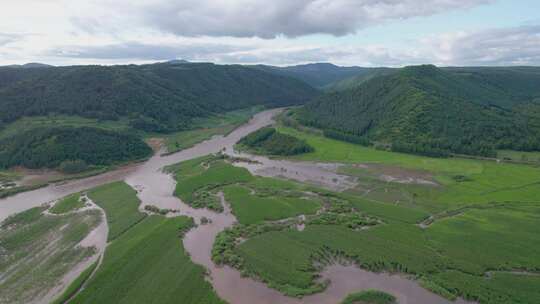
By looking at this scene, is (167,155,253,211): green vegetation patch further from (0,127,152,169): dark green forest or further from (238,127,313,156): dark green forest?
(0,127,152,169): dark green forest

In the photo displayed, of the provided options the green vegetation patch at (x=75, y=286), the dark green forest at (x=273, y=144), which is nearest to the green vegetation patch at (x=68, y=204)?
the green vegetation patch at (x=75, y=286)

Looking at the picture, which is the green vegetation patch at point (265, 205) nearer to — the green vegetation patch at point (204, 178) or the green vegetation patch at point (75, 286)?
the green vegetation patch at point (204, 178)

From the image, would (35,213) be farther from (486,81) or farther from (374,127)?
(486,81)

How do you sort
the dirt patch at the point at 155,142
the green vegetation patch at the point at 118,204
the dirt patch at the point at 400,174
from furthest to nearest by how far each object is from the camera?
1. the dirt patch at the point at 155,142
2. the dirt patch at the point at 400,174
3. the green vegetation patch at the point at 118,204

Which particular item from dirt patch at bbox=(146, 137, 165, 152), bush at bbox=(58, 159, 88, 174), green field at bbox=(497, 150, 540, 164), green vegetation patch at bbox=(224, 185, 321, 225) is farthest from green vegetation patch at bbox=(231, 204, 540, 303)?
dirt patch at bbox=(146, 137, 165, 152)


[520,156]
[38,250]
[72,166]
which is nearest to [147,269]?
[38,250]

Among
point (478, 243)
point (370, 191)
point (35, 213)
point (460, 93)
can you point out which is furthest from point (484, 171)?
point (35, 213)

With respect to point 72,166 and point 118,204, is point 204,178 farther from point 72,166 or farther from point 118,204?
point 72,166
